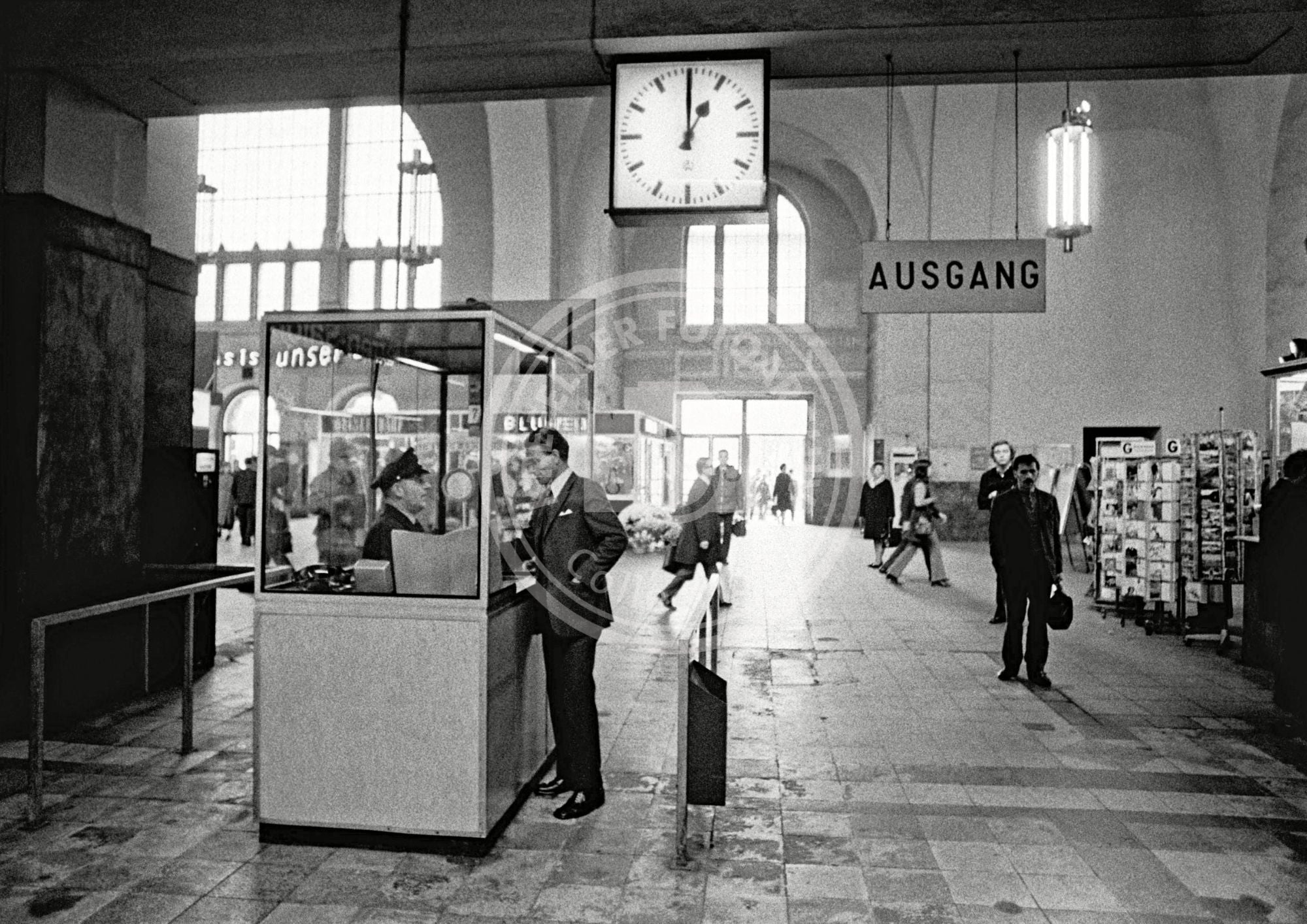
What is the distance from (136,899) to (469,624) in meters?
1.48

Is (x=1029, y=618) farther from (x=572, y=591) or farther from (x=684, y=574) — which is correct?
(x=684, y=574)

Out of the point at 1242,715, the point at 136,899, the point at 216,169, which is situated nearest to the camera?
the point at 136,899

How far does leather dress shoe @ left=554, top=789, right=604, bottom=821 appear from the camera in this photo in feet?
14.3

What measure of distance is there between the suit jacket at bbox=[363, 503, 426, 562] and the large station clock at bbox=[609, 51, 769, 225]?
193 centimetres

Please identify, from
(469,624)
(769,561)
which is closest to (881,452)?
(769,561)

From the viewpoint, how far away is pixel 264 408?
4156mm

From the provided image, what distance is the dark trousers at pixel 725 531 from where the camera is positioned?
Result: 10.5m

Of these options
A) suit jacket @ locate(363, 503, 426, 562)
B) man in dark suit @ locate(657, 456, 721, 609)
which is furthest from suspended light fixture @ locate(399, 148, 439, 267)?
suit jacket @ locate(363, 503, 426, 562)

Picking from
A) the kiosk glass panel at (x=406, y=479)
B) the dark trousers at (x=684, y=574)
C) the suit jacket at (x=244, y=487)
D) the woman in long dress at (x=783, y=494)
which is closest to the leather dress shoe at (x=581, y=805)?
the kiosk glass panel at (x=406, y=479)

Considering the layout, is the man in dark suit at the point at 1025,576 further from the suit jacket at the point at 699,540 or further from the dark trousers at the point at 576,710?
the dark trousers at the point at 576,710

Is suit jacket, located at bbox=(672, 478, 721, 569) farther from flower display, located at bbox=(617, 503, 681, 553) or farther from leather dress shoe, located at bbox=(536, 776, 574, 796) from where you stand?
flower display, located at bbox=(617, 503, 681, 553)

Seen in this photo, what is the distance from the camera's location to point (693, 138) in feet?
17.0

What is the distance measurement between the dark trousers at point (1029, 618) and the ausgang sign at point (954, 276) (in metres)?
1.89

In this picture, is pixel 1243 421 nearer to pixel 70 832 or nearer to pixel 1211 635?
pixel 1211 635
